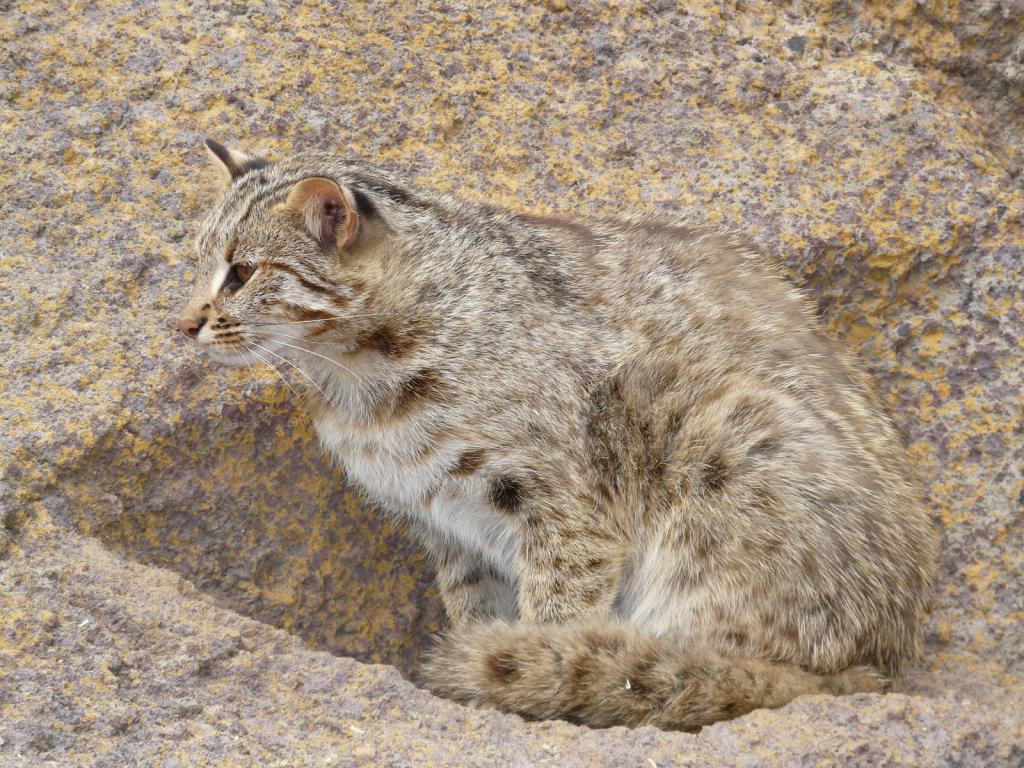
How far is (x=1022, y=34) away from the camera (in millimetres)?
6285

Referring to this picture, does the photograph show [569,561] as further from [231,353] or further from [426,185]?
[426,185]

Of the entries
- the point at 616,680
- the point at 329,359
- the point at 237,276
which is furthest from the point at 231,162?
the point at 616,680

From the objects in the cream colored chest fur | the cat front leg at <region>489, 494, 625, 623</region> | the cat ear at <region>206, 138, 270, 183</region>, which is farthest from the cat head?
the cat front leg at <region>489, 494, 625, 623</region>

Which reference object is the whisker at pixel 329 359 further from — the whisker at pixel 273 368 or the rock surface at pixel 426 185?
the rock surface at pixel 426 185

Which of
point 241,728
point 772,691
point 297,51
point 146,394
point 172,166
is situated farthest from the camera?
point 297,51

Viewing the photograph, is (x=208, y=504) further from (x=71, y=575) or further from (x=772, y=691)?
(x=772, y=691)

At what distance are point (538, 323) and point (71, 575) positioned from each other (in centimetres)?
198

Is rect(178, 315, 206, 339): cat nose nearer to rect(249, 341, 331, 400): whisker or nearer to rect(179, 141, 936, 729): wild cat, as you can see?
rect(179, 141, 936, 729): wild cat

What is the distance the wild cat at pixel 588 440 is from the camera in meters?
4.48

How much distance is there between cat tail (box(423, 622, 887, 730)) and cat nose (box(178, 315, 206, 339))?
153 cm

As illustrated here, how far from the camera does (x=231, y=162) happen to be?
16.9 feet

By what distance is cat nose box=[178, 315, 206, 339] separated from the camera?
4.66 m

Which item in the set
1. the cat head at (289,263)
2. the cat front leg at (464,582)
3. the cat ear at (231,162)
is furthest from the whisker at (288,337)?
the cat front leg at (464,582)

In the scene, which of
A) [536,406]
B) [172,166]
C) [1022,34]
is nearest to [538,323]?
[536,406]
